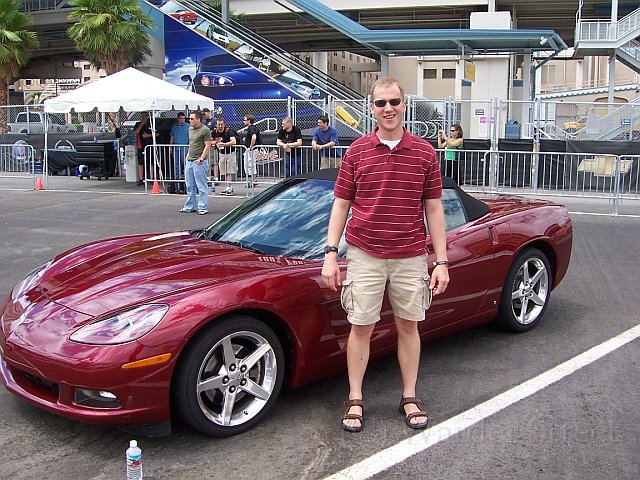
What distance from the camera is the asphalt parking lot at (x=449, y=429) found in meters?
3.29

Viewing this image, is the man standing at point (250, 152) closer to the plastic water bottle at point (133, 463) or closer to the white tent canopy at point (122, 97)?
the white tent canopy at point (122, 97)

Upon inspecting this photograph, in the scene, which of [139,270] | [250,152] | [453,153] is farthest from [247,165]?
[139,270]

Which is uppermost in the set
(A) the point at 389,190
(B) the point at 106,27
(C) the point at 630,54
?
(B) the point at 106,27

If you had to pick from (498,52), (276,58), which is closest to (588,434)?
(498,52)

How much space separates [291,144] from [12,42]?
2004 centimetres

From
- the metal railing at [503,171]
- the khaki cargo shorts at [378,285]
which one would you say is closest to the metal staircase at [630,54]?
the metal railing at [503,171]

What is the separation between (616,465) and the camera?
3316 millimetres

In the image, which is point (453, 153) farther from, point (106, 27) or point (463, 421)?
point (106, 27)

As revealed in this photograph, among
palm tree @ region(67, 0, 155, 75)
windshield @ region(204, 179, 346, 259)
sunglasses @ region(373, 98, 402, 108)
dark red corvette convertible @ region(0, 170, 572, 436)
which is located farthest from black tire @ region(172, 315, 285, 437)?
palm tree @ region(67, 0, 155, 75)

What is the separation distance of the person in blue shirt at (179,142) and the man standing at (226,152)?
696mm

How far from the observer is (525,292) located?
5305 millimetres

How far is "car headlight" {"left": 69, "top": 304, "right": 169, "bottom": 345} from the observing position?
3.29 m

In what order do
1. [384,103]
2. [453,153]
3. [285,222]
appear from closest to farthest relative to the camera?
[384,103] < [285,222] < [453,153]

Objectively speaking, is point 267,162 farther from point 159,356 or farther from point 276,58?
point 276,58
